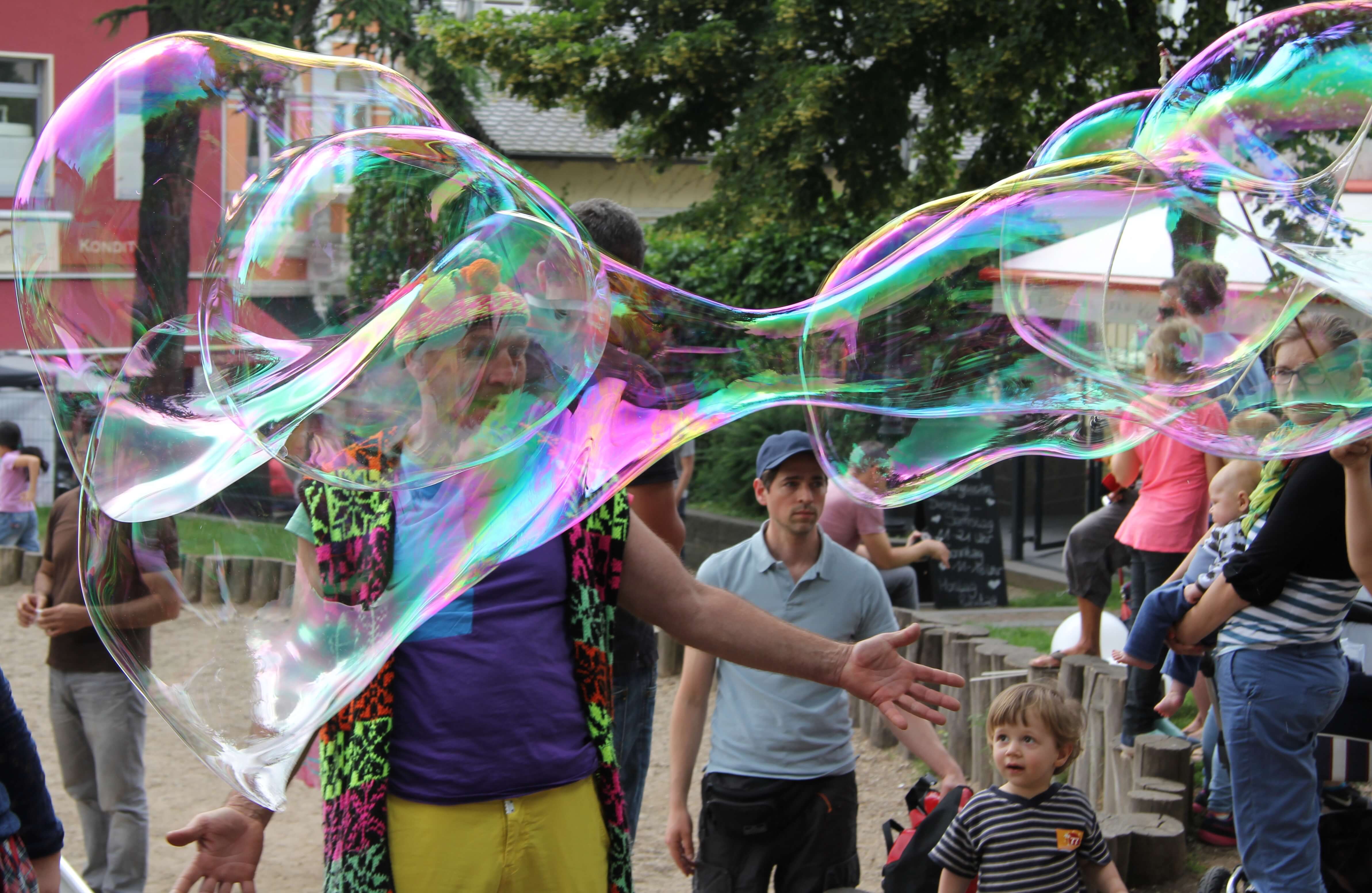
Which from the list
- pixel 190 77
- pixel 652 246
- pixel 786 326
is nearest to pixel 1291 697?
pixel 786 326

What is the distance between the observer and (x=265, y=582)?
220cm

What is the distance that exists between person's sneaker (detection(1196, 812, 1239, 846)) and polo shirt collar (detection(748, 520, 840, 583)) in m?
1.94

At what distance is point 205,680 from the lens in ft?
7.27

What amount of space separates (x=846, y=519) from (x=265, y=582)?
387 centimetres

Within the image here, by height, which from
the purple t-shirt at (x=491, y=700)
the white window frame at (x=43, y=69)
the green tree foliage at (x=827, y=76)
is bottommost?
the purple t-shirt at (x=491, y=700)

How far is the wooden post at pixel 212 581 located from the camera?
7.29ft

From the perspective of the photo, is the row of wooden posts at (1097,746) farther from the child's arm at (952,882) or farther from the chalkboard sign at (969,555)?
the chalkboard sign at (969,555)

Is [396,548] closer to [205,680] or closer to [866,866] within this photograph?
[205,680]

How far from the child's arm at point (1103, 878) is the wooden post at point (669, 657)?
179 inches

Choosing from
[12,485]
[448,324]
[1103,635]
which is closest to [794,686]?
[448,324]

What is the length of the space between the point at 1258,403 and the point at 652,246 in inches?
534

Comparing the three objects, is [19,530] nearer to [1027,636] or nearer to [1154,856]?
[1027,636]


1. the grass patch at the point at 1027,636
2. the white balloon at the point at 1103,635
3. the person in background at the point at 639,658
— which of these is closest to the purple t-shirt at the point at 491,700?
the person in background at the point at 639,658

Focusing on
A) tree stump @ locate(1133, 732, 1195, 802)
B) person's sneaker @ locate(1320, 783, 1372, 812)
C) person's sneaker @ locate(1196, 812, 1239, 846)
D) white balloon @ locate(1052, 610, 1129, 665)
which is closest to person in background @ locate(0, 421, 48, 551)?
white balloon @ locate(1052, 610, 1129, 665)
